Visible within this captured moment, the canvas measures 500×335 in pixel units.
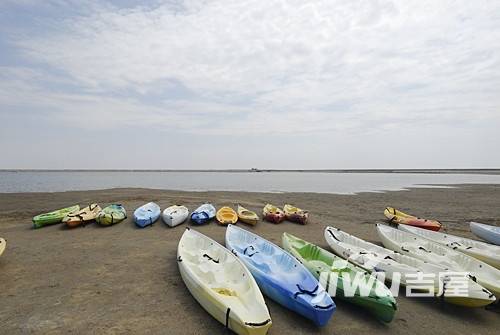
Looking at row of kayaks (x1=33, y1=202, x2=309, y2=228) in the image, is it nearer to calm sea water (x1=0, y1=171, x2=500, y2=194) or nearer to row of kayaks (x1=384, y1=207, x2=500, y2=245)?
row of kayaks (x1=384, y1=207, x2=500, y2=245)

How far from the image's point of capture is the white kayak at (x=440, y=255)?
5832 mm

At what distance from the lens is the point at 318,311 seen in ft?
14.2

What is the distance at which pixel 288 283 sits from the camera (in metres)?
5.24

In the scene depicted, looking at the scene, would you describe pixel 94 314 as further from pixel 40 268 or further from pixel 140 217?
pixel 140 217

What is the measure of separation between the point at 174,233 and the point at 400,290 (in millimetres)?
7274

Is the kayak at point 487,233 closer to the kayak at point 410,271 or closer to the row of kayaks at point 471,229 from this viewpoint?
the row of kayaks at point 471,229

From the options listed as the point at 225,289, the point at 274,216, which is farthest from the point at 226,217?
the point at 225,289

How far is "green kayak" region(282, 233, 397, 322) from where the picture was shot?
467cm

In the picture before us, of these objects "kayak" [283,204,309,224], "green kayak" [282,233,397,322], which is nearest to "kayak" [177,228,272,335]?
"green kayak" [282,233,397,322]

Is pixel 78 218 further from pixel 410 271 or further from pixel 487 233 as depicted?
pixel 487 233

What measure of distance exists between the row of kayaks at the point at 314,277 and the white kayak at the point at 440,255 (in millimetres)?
19

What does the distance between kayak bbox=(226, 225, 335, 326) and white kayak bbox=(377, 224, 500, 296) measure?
3.31 m

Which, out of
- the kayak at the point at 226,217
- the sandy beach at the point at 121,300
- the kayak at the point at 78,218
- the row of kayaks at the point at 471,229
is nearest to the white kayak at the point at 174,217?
the kayak at the point at 226,217

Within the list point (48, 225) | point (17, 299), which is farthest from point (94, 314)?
point (48, 225)
